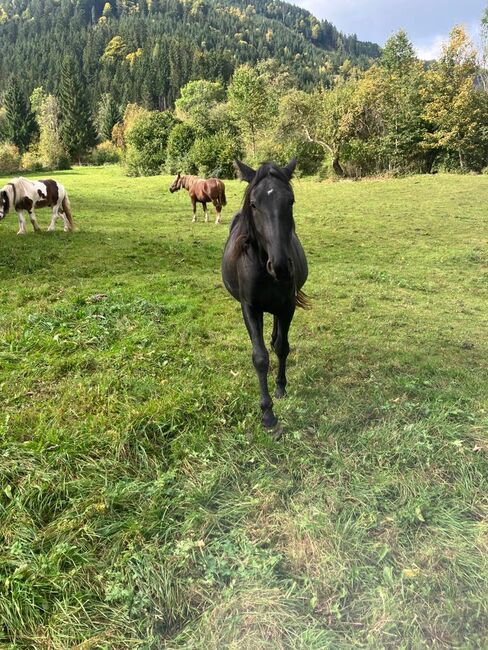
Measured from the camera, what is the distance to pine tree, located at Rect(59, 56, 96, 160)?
235ft

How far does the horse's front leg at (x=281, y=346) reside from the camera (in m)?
4.41

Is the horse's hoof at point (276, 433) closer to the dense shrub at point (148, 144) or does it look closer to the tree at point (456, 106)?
the tree at point (456, 106)

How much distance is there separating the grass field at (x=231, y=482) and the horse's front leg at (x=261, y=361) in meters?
0.16

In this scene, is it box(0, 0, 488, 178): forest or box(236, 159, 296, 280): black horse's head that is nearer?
box(236, 159, 296, 280): black horse's head

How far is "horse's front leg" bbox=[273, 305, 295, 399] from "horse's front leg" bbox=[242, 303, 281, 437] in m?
0.28

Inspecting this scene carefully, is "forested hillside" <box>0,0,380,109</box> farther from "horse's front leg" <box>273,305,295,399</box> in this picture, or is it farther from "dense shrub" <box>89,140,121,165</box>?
"horse's front leg" <box>273,305,295,399</box>

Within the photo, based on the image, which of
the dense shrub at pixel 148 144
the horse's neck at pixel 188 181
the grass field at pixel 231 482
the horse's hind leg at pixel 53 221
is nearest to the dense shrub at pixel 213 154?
Result: the dense shrub at pixel 148 144

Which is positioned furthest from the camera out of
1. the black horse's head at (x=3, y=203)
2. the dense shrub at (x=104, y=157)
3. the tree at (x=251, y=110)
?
the dense shrub at (x=104, y=157)

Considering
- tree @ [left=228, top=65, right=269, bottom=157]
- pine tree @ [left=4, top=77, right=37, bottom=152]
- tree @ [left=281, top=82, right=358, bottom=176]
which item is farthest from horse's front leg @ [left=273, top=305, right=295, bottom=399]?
pine tree @ [left=4, top=77, right=37, bottom=152]

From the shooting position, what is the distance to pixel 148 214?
1864 centimetres

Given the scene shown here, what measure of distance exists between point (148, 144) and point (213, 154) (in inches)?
382

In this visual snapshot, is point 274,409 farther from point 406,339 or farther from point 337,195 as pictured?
point 337,195

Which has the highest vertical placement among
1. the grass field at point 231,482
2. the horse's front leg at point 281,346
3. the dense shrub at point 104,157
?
the dense shrub at point 104,157

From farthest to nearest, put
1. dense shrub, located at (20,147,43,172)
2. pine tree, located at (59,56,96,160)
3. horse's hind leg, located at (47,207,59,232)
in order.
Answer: pine tree, located at (59,56,96,160), dense shrub, located at (20,147,43,172), horse's hind leg, located at (47,207,59,232)
